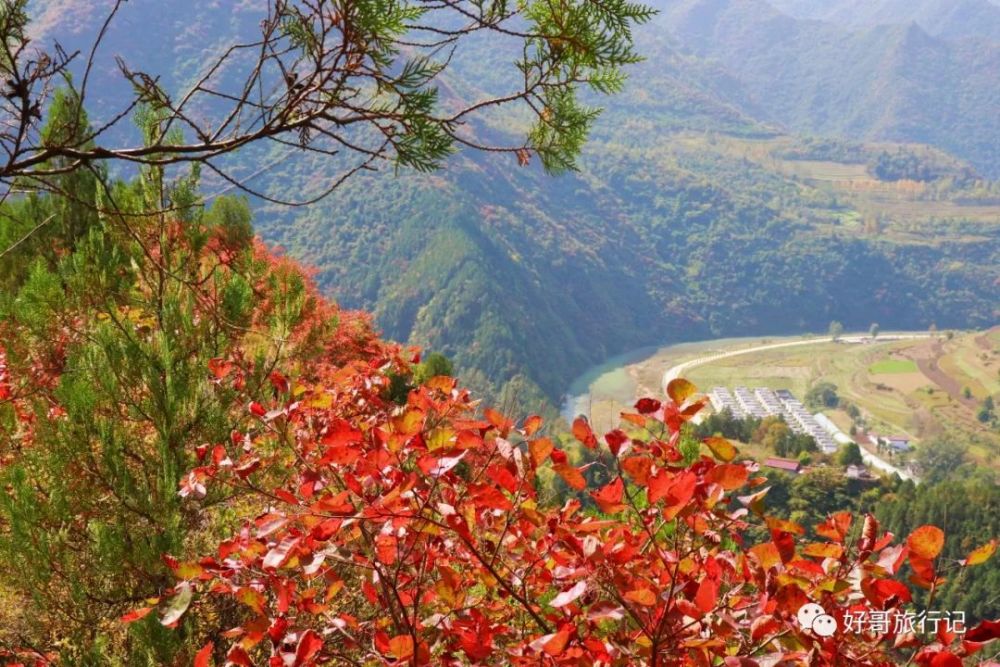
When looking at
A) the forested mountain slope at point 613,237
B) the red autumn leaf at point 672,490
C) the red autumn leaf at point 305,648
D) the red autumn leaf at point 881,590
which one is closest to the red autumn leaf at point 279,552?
the red autumn leaf at point 305,648

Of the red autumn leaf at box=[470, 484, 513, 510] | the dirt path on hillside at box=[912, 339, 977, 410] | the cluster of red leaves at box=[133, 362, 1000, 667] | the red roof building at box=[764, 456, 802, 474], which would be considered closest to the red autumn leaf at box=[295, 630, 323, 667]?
the cluster of red leaves at box=[133, 362, 1000, 667]

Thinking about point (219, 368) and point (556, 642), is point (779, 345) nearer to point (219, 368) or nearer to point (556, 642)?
point (219, 368)

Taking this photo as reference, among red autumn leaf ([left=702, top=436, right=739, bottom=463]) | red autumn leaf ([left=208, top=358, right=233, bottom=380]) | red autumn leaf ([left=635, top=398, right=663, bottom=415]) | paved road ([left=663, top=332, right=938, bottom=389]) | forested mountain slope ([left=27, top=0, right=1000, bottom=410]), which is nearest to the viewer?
red autumn leaf ([left=702, top=436, right=739, bottom=463])

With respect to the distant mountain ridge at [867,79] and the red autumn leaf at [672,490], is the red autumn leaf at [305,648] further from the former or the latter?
the distant mountain ridge at [867,79]

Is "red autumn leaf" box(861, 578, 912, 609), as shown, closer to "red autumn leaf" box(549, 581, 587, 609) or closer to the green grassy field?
"red autumn leaf" box(549, 581, 587, 609)

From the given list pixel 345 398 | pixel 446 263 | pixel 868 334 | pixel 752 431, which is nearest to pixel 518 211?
pixel 446 263

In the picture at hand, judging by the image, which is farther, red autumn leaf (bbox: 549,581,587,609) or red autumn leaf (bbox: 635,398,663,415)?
red autumn leaf (bbox: 635,398,663,415)

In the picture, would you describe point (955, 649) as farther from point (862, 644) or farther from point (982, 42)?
point (982, 42)

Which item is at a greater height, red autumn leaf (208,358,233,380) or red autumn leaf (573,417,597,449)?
red autumn leaf (208,358,233,380)
